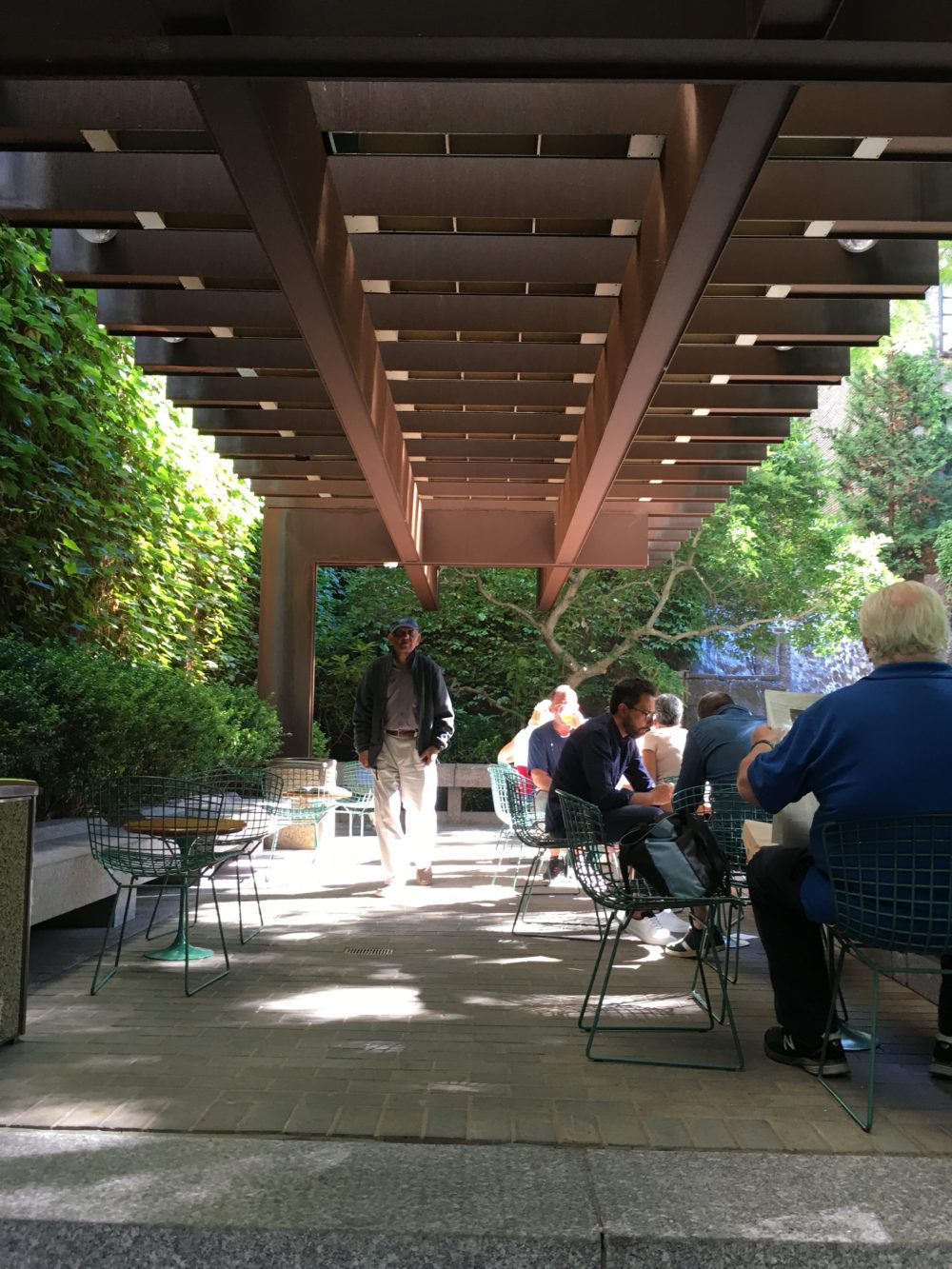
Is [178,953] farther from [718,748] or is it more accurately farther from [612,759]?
[718,748]

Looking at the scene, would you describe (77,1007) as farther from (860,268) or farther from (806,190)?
(860,268)

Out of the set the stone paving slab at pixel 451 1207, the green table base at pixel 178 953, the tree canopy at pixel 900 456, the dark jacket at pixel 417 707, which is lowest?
the stone paving slab at pixel 451 1207

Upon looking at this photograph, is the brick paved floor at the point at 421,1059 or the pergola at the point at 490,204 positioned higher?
the pergola at the point at 490,204

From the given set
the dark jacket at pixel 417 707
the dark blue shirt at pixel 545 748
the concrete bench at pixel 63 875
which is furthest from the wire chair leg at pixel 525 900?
the concrete bench at pixel 63 875

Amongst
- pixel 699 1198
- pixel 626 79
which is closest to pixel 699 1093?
pixel 699 1198

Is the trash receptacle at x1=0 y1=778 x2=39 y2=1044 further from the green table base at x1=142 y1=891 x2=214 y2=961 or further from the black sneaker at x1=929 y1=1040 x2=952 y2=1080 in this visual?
the black sneaker at x1=929 y1=1040 x2=952 y2=1080

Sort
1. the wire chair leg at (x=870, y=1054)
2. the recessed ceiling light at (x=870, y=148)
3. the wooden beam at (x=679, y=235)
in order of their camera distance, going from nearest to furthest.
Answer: the wire chair leg at (x=870, y=1054)
the wooden beam at (x=679, y=235)
the recessed ceiling light at (x=870, y=148)

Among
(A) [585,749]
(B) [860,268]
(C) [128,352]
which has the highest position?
(C) [128,352]

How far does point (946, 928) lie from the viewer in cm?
328

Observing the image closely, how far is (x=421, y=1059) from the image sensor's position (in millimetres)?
3842

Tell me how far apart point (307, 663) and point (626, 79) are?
8926 mm

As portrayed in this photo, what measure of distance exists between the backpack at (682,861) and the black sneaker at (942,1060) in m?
0.85

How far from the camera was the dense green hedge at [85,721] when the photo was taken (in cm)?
573

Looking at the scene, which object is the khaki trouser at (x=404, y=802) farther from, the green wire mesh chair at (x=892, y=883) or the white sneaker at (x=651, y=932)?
the green wire mesh chair at (x=892, y=883)
